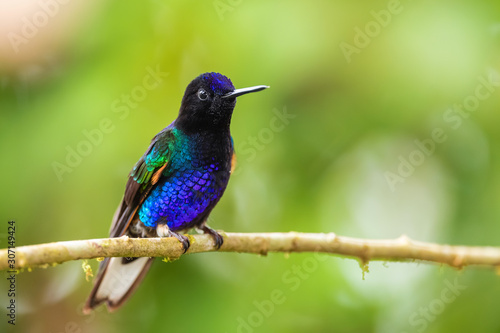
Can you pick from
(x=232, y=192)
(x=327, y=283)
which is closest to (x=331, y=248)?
(x=327, y=283)

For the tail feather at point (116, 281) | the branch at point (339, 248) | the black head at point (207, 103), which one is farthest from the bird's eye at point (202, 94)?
the tail feather at point (116, 281)

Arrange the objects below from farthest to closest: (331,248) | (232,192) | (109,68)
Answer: (232,192) → (109,68) → (331,248)

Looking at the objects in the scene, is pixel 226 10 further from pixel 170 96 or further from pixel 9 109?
pixel 9 109

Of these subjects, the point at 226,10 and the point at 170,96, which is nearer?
the point at 170,96

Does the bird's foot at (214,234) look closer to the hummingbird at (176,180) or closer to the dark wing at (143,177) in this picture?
the hummingbird at (176,180)

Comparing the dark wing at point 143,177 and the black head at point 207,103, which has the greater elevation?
the black head at point 207,103
